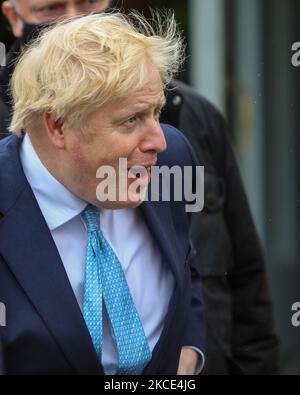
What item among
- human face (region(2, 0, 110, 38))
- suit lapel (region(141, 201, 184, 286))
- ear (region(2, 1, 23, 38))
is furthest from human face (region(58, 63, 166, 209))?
ear (region(2, 1, 23, 38))

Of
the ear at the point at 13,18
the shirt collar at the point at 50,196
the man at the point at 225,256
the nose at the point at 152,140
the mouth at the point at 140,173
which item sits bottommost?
the man at the point at 225,256

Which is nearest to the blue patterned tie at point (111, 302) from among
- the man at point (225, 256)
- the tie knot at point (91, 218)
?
the tie knot at point (91, 218)

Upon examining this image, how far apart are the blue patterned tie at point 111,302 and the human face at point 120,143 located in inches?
3.4

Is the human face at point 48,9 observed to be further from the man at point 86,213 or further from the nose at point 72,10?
the man at point 86,213

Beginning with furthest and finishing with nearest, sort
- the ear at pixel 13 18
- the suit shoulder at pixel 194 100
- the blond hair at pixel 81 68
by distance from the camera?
the suit shoulder at pixel 194 100, the ear at pixel 13 18, the blond hair at pixel 81 68

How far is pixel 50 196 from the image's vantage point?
2.02 meters

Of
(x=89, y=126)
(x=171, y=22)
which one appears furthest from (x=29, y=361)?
(x=171, y=22)

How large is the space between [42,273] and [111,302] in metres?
0.16

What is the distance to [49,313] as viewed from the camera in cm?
193

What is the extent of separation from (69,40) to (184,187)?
0.54m

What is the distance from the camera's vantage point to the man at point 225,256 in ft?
9.18

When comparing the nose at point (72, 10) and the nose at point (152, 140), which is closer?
the nose at point (152, 140)

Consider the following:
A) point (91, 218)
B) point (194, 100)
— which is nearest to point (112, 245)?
point (91, 218)

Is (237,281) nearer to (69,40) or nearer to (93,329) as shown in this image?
(93,329)
